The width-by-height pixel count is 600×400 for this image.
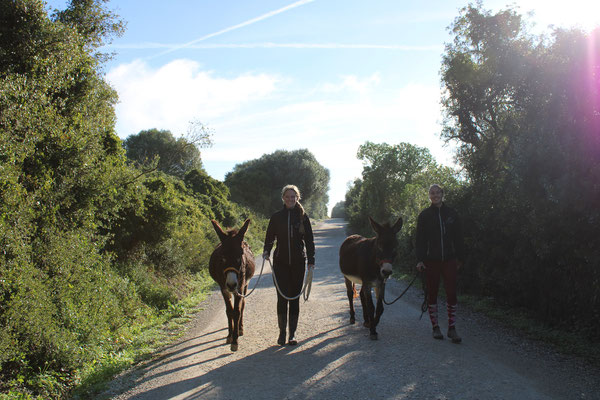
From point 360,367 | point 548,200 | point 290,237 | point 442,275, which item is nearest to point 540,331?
point 442,275

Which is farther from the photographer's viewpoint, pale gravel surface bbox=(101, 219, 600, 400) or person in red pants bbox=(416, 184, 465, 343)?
person in red pants bbox=(416, 184, 465, 343)

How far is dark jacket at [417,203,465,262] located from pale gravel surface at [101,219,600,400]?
4.29ft

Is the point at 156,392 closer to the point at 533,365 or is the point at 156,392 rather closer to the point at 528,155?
the point at 533,365

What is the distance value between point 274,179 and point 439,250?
45051 mm

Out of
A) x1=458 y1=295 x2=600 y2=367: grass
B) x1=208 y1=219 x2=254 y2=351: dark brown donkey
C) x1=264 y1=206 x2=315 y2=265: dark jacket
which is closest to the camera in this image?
x1=458 y1=295 x2=600 y2=367: grass

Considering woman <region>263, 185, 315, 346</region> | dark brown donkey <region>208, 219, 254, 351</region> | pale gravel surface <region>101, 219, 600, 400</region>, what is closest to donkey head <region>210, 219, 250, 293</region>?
dark brown donkey <region>208, 219, 254, 351</region>

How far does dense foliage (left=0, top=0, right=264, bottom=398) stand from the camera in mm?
4855

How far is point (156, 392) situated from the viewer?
460 centimetres

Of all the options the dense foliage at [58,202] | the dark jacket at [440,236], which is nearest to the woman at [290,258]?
the dark jacket at [440,236]

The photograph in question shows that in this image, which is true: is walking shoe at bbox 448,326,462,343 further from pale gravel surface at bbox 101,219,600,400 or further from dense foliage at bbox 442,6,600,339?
dense foliage at bbox 442,6,600,339

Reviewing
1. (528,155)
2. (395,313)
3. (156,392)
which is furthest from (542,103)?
(156,392)

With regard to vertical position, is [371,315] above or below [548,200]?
below

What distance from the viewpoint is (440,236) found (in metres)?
6.29

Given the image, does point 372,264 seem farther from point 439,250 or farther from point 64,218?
point 64,218
